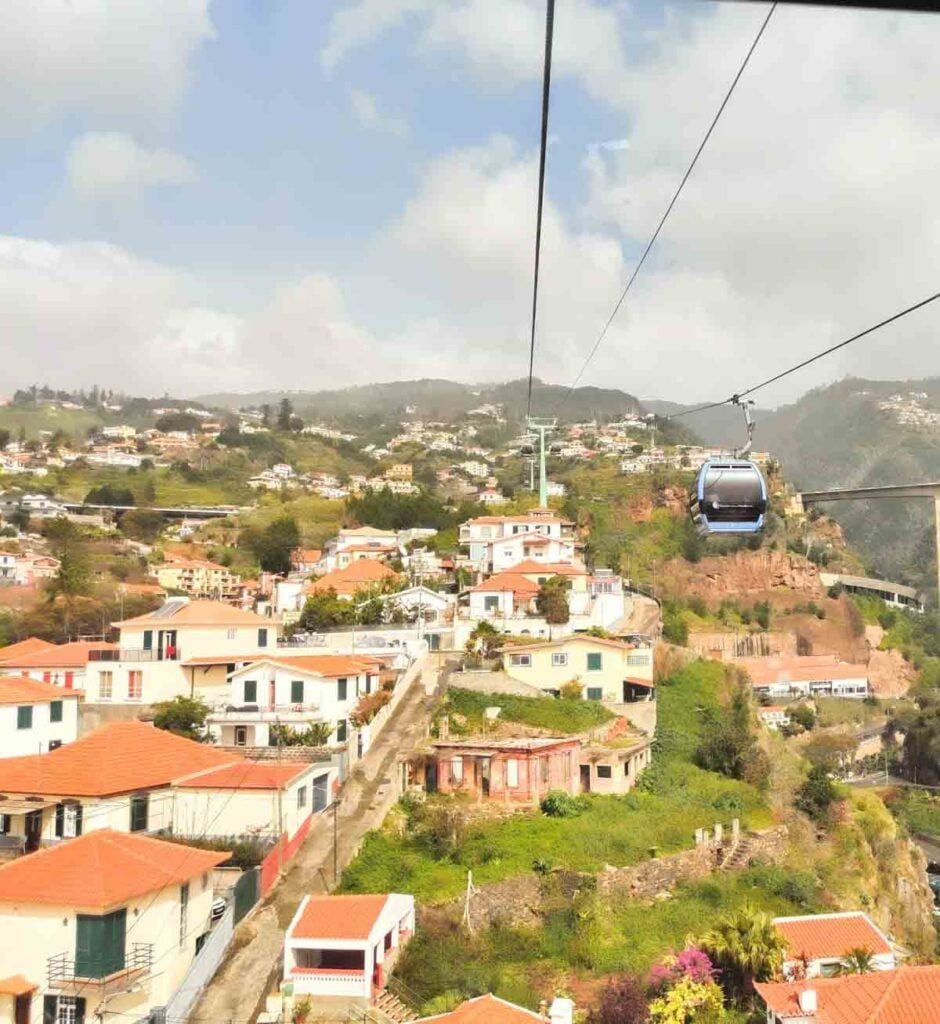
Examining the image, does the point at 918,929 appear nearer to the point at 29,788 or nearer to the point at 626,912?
the point at 626,912

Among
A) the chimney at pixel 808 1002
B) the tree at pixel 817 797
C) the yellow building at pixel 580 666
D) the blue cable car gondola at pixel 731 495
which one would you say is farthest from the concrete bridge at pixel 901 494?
the tree at pixel 817 797

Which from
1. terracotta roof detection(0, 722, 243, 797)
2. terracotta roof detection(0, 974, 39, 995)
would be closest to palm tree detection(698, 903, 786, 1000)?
terracotta roof detection(0, 722, 243, 797)

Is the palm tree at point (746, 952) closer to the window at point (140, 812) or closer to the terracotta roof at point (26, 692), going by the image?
the window at point (140, 812)

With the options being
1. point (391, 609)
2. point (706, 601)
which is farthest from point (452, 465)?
point (391, 609)

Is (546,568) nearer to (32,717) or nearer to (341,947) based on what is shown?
(32,717)

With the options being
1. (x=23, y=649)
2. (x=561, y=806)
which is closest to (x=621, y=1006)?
(x=561, y=806)

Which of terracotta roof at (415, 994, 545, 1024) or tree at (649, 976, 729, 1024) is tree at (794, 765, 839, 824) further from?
terracotta roof at (415, 994, 545, 1024)
